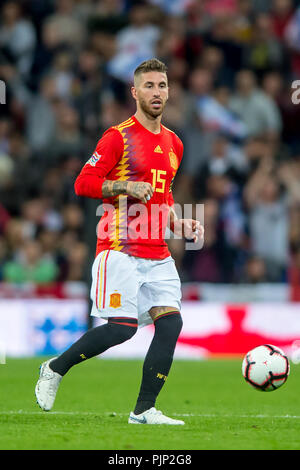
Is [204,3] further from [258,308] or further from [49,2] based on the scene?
[258,308]

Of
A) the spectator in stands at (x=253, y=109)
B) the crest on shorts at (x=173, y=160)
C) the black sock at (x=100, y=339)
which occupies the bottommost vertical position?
the black sock at (x=100, y=339)

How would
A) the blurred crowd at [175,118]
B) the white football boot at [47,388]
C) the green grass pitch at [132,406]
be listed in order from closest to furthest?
the green grass pitch at [132,406]
the white football boot at [47,388]
the blurred crowd at [175,118]

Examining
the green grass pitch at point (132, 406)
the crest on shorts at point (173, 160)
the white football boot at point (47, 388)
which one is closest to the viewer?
the green grass pitch at point (132, 406)

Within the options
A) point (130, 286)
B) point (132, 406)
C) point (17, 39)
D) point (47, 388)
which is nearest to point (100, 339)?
point (130, 286)

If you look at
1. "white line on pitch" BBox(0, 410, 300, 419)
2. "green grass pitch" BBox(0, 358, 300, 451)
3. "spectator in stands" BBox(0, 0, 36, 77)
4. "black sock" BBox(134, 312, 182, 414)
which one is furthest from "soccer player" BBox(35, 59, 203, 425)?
"spectator in stands" BBox(0, 0, 36, 77)

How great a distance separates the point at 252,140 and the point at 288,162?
666 mm

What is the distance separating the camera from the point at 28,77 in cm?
1747

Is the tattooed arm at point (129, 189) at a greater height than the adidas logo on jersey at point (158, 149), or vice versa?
the adidas logo on jersey at point (158, 149)

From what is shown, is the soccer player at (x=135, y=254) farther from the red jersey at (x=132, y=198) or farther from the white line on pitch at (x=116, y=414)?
the white line on pitch at (x=116, y=414)

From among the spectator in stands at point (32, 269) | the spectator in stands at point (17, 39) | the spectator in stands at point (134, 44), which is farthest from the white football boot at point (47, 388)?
the spectator in stands at point (17, 39)

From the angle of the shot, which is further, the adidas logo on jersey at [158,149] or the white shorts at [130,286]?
the adidas logo on jersey at [158,149]

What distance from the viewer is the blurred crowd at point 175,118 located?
14.4 m
